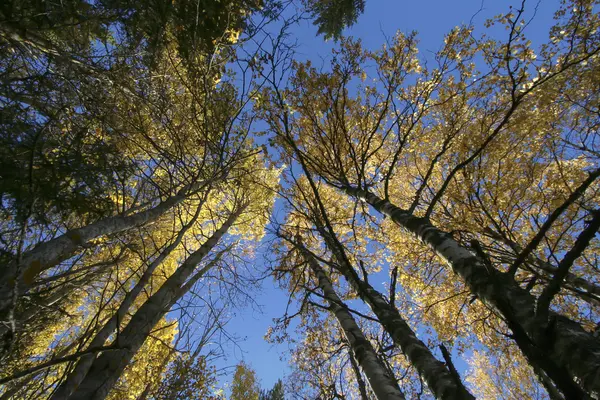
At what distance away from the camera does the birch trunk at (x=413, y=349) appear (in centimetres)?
Answer: 189

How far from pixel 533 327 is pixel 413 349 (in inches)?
44.4

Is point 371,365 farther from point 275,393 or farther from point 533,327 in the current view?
point 275,393

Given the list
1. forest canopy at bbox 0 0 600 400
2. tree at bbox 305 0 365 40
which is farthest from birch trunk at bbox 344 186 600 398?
tree at bbox 305 0 365 40

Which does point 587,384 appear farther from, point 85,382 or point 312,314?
point 312,314

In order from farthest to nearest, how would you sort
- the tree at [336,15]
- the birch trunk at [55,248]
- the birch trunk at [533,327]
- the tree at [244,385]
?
1. the tree at [244,385]
2. the tree at [336,15]
3. the birch trunk at [55,248]
4. the birch trunk at [533,327]

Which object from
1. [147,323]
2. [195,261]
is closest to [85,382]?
[147,323]

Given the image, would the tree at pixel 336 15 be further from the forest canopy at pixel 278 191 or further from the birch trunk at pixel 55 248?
the birch trunk at pixel 55 248

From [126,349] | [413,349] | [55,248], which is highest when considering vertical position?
[55,248]

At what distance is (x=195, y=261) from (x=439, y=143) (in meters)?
6.55

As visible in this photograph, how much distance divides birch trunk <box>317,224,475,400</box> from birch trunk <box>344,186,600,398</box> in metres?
0.51

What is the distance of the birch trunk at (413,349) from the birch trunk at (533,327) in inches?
20.2

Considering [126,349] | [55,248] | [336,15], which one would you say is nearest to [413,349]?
[126,349]

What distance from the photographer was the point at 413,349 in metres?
2.42

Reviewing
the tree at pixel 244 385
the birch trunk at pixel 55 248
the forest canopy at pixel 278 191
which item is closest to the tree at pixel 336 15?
the forest canopy at pixel 278 191
